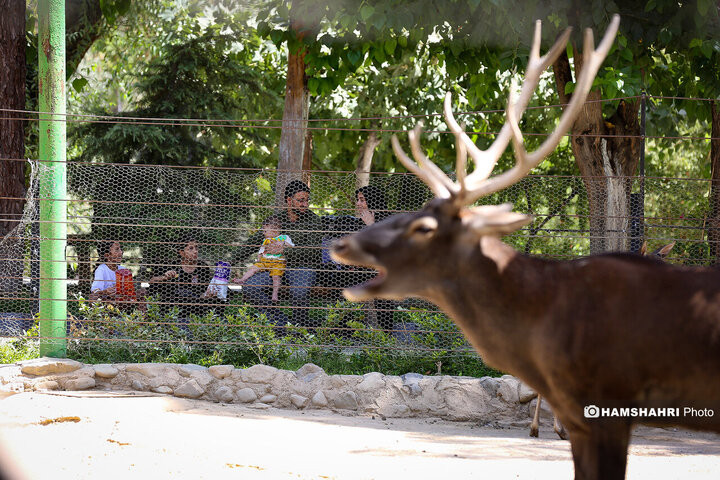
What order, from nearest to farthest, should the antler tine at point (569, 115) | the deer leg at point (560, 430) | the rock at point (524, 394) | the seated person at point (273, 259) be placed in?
the antler tine at point (569, 115), the deer leg at point (560, 430), the rock at point (524, 394), the seated person at point (273, 259)

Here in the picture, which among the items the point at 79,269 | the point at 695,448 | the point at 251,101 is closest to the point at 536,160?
the point at 695,448

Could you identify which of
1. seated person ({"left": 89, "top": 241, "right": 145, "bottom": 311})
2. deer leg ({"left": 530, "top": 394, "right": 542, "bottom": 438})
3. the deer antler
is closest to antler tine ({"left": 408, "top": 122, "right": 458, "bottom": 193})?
the deer antler

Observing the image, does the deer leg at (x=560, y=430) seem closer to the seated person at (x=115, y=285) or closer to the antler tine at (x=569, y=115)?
the antler tine at (x=569, y=115)

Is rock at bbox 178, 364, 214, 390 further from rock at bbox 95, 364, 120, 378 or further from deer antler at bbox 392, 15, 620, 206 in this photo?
deer antler at bbox 392, 15, 620, 206

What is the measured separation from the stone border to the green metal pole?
41 cm

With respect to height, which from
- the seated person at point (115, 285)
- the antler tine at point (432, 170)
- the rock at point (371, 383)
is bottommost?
the rock at point (371, 383)

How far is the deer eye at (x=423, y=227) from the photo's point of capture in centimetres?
338

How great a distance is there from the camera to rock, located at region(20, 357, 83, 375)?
23.8 ft

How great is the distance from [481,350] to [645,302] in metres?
0.70

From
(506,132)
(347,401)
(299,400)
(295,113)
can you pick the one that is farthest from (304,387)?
(295,113)

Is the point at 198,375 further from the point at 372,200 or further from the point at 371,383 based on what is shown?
the point at 372,200

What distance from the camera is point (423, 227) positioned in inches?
133

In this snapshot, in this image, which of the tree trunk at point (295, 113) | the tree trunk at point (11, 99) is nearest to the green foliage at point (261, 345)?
the tree trunk at point (295, 113)

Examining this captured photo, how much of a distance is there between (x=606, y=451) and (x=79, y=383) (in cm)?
545
